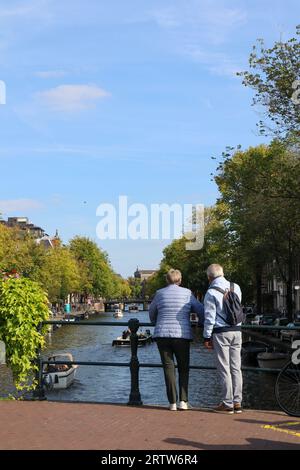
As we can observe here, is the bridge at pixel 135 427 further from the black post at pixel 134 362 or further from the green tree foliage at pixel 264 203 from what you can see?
the green tree foliage at pixel 264 203

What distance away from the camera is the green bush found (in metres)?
10.1

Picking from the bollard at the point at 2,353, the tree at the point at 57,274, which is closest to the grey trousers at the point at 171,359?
the bollard at the point at 2,353

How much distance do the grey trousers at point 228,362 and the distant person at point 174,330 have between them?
1.49 feet

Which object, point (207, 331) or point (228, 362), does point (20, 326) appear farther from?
point (228, 362)

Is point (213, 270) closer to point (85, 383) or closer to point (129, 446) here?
point (129, 446)

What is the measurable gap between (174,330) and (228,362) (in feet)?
2.81

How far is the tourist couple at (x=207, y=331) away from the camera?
895cm

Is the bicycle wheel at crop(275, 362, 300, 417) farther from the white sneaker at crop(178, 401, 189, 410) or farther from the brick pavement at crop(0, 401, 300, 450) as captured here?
the white sneaker at crop(178, 401, 189, 410)

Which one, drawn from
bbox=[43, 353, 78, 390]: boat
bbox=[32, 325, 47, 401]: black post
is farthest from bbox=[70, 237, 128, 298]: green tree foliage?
bbox=[32, 325, 47, 401]: black post

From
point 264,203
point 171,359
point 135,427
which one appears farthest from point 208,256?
point 135,427

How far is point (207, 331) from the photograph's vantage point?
29.1 feet

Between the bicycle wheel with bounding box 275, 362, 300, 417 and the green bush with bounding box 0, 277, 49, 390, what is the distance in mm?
3774

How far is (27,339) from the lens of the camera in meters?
10.2

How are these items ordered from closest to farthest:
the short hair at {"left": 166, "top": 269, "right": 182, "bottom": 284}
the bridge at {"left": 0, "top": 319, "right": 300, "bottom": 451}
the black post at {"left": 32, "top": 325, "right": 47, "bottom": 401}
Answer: the bridge at {"left": 0, "top": 319, "right": 300, "bottom": 451} < the short hair at {"left": 166, "top": 269, "right": 182, "bottom": 284} < the black post at {"left": 32, "top": 325, "right": 47, "bottom": 401}
